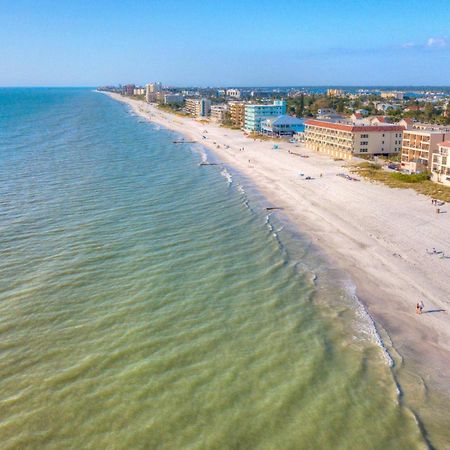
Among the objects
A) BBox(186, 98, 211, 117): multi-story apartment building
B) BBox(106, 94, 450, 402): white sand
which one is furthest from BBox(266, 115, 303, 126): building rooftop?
BBox(186, 98, 211, 117): multi-story apartment building

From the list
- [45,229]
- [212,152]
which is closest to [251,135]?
[212,152]

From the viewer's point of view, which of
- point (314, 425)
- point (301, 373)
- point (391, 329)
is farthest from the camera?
point (391, 329)

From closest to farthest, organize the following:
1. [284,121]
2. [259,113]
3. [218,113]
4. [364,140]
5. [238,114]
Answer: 1. [364,140]
2. [284,121]
3. [259,113]
4. [238,114]
5. [218,113]

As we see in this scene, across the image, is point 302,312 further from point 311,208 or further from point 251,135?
point 251,135

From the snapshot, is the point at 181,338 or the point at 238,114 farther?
the point at 238,114

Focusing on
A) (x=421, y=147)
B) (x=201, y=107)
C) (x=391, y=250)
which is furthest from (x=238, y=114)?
(x=391, y=250)

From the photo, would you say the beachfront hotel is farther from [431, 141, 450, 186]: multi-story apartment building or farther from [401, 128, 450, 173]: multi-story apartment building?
[431, 141, 450, 186]: multi-story apartment building

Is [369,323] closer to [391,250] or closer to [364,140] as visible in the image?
[391,250]
